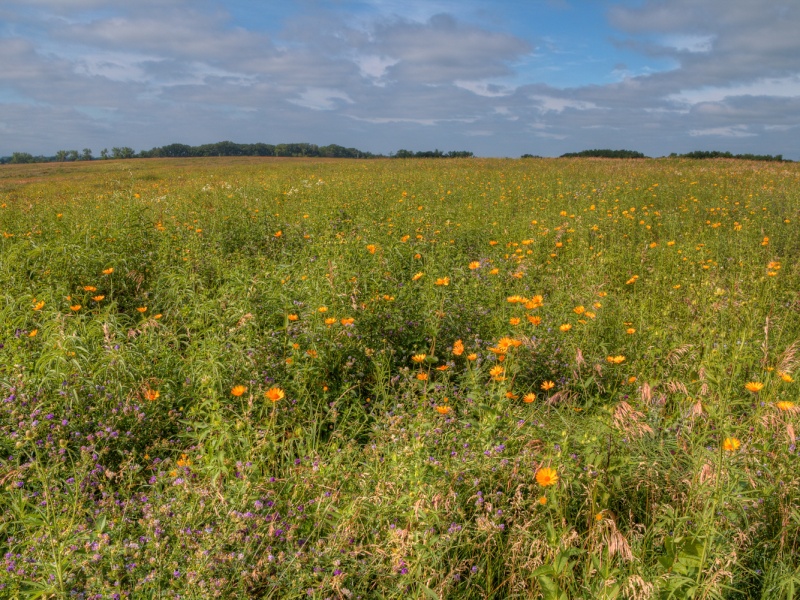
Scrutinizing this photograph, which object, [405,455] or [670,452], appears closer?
[405,455]

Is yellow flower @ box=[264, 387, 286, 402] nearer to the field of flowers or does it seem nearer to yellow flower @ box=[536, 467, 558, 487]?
the field of flowers

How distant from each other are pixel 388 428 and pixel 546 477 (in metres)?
0.88

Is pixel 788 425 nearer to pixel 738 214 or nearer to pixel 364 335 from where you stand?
pixel 364 335

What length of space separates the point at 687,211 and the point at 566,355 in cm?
660

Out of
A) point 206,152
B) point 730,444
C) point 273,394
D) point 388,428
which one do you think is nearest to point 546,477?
point 730,444

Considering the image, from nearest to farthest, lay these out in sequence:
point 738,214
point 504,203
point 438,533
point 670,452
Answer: point 438,533 → point 670,452 → point 738,214 → point 504,203

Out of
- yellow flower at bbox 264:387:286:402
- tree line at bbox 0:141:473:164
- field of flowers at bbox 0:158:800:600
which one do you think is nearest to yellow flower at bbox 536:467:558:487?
field of flowers at bbox 0:158:800:600

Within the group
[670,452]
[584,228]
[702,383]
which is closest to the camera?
[670,452]

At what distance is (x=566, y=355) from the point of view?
11.4ft

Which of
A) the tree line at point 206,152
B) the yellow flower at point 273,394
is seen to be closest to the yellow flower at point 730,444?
the yellow flower at point 273,394

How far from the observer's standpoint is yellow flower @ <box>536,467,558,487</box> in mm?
2068

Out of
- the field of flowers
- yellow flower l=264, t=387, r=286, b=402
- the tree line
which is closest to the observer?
the field of flowers

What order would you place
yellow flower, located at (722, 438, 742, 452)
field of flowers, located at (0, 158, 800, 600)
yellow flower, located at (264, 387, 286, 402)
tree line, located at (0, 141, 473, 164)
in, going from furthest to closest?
tree line, located at (0, 141, 473, 164) → yellow flower, located at (264, 387, 286, 402) → yellow flower, located at (722, 438, 742, 452) → field of flowers, located at (0, 158, 800, 600)

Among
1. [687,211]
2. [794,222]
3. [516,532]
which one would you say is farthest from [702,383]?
[687,211]
